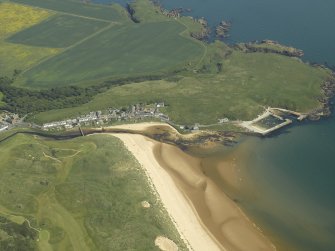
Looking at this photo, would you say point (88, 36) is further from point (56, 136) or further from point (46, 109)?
point (56, 136)

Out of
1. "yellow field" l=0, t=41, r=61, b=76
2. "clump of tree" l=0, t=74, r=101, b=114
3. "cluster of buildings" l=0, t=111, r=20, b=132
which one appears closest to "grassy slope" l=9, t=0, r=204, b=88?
"yellow field" l=0, t=41, r=61, b=76

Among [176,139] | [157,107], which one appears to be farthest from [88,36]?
[176,139]

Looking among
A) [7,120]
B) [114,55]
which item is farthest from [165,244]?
[114,55]

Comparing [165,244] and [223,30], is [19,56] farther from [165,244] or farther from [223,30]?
[165,244]

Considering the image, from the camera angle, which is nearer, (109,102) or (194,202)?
(194,202)

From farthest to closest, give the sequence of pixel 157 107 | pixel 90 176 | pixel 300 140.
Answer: pixel 157 107
pixel 300 140
pixel 90 176

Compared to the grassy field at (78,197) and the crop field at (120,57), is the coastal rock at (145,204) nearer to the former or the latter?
the grassy field at (78,197)
